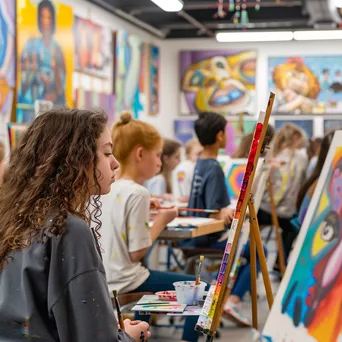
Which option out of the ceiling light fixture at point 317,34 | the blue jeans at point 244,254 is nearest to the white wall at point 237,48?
the ceiling light fixture at point 317,34

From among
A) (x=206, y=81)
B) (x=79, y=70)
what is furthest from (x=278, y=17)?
(x=79, y=70)

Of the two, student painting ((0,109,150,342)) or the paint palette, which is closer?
student painting ((0,109,150,342))

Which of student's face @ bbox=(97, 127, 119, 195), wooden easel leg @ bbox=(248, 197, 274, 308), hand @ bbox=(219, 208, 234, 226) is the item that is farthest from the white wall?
student's face @ bbox=(97, 127, 119, 195)

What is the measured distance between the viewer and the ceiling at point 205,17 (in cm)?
988

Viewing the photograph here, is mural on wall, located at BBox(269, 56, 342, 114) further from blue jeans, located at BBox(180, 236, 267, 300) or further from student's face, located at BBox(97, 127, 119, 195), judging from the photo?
student's face, located at BBox(97, 127, 119, 195)

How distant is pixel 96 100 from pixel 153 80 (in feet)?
9.62

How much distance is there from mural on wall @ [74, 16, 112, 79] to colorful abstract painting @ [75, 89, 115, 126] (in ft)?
0.83

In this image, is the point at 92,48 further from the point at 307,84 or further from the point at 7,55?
the point at 307,84

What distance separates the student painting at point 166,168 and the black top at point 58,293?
14.3ft

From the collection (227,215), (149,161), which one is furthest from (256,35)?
(149,161)

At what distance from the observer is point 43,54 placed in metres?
6.92

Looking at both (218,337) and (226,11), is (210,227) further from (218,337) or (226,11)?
(226,11)

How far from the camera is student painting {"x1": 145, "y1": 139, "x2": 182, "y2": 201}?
639cm

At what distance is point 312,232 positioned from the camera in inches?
82.2
